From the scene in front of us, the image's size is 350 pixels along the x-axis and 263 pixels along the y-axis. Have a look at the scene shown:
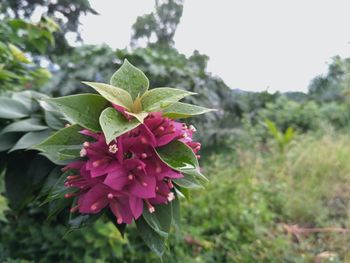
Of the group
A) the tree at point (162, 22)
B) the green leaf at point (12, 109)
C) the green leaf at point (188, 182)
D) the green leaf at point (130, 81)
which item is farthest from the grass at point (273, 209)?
the tree at point (162, 22)

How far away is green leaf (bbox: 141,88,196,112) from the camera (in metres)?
0.53

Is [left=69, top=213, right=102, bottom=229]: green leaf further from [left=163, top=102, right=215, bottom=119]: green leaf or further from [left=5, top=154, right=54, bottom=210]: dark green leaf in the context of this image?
[left=5, top=154, right=54, bottom=210]: dark green leaf

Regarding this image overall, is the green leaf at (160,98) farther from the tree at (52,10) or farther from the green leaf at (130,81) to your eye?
the tree at (52,10)

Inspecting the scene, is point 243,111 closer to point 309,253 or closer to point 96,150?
point 309,253

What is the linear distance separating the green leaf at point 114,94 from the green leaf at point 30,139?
1.34ft

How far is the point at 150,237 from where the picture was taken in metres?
0.58

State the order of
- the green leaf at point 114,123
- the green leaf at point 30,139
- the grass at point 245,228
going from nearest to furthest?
1. the green leaf at point 114,123
2. the green leaf at point 30,139
3. the grass at point 245,228

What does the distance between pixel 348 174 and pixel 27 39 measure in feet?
9.74

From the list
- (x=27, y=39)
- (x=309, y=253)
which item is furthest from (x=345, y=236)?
(x=27, y=39)

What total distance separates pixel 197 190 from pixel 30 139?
198cm

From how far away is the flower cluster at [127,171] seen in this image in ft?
1.70

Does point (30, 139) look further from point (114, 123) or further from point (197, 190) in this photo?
point (197, 190)

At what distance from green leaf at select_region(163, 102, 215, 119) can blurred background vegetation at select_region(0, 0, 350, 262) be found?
0.77 feet

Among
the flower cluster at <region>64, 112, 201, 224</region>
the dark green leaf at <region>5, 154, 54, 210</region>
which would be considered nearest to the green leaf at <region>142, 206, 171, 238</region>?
the flower cluster at <region>64, 112, 201, 224</region>
